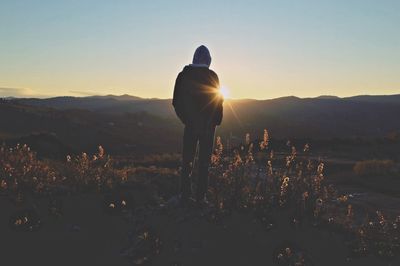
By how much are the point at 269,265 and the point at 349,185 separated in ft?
27.8

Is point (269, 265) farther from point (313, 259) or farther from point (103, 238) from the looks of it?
point (103, 238)

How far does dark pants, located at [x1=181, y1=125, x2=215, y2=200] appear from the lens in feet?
24.8

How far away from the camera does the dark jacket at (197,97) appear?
7.49 m

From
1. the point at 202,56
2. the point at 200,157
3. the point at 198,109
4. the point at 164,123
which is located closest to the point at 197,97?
the point at 198,109

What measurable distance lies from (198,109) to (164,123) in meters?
81.8

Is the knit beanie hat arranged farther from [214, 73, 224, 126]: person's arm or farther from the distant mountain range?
the distant mountain range

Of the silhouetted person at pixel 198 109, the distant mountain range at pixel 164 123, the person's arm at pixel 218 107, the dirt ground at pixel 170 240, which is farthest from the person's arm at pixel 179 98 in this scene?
the distant mountain range at pixel 164 123

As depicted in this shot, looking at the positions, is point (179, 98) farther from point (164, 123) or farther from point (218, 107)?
point (164, 123)

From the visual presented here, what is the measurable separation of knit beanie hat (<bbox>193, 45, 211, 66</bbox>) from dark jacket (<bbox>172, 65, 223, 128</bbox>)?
0.38ft

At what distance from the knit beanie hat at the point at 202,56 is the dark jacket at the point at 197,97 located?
4.6 inches

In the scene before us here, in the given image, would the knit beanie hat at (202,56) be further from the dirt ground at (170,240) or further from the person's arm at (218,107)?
the dirt ground at (170,240)

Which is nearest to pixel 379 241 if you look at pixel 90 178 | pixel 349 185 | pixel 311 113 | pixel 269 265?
pixel 269 265

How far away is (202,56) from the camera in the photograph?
24.6ft

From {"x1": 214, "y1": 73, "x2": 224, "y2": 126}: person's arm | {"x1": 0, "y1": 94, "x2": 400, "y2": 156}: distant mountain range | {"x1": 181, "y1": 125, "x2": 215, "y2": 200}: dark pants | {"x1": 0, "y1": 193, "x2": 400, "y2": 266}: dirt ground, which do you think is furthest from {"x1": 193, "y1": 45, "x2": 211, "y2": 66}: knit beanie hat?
{"x1": 0, "y1": 94, "x2": 400, "y2": 156}: distant mountain range
